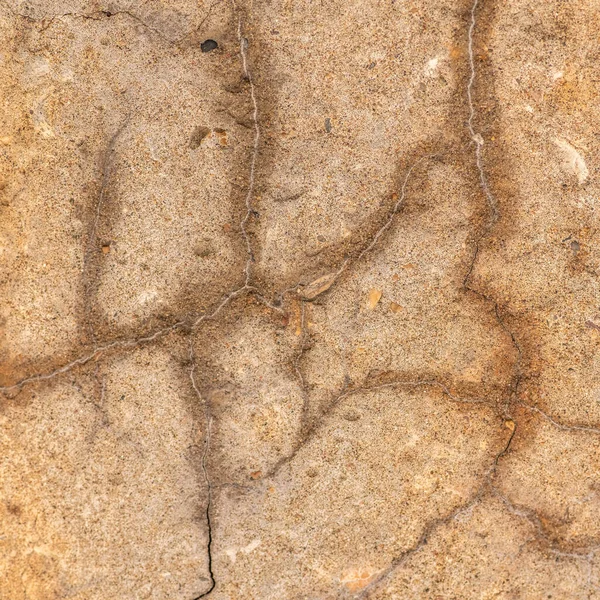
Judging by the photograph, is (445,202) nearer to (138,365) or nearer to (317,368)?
(317,368)

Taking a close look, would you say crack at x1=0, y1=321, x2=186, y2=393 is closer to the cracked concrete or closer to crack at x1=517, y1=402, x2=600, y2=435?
the cracked concrete

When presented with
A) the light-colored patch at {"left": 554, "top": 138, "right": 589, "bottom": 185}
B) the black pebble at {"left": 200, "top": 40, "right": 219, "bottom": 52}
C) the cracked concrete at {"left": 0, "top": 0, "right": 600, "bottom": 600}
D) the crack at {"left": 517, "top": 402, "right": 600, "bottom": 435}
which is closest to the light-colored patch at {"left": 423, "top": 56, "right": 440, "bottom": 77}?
the cracked concrete at {"left": 0, "top": 0, "right": 600, "bottom": 600}

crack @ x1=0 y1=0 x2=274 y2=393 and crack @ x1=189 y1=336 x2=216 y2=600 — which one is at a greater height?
crack @ x1=0 y1=0 x2=274 y2=393

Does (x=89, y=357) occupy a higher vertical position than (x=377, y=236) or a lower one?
lower

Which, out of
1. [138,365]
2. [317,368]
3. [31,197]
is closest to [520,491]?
[317,368]

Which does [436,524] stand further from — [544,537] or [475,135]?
[475,135]

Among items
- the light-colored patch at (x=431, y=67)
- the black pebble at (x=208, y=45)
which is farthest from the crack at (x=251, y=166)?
the light-colored patch at (x=431, y=67)

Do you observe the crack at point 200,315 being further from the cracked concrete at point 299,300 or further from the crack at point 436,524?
the crack at point 436,524

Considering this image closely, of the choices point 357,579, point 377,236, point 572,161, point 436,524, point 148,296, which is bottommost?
point 357,579

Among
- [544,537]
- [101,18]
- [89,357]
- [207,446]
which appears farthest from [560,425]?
[101,18]
